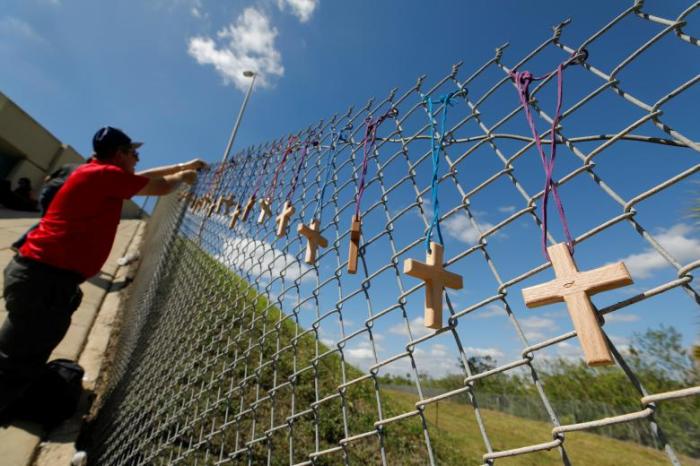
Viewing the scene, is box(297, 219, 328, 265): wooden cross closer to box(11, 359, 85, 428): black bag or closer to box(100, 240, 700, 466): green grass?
box(100, 240, 700, 466): green grass

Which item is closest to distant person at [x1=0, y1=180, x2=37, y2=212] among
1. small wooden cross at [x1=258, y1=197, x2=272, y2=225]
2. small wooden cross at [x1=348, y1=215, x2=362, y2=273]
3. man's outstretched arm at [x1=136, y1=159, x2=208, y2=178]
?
man's outstretched arm at [x1=136, y1=159, x2=208, y2=178]

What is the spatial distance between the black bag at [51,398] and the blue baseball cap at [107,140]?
1.45 metres

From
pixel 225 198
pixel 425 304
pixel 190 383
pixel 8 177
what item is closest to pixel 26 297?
pixel 190 383

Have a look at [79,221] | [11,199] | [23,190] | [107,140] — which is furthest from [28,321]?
[23,190]

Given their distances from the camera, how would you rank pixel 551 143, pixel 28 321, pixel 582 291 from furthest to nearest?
pixel 28 321, pixel 551 143, pixel 582 291

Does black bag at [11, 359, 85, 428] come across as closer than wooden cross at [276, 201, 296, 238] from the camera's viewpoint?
No

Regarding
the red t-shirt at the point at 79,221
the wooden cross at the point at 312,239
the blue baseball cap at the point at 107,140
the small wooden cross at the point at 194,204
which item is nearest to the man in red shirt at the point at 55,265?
the red t-shirt at the point at 79,221

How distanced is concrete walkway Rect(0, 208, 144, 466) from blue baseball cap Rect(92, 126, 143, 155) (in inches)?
71.8

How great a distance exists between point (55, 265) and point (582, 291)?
2.45 metres

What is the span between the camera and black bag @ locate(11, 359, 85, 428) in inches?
89.2

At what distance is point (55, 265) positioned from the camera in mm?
1941

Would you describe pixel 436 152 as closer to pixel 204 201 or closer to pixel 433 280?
pixel 433 280

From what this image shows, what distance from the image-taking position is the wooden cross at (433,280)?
945mm

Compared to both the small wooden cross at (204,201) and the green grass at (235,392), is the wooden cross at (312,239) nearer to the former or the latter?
the green grass at (235,392)
